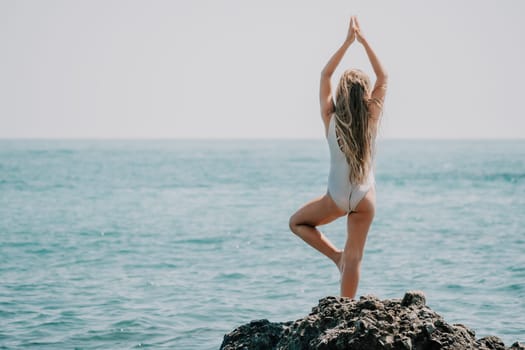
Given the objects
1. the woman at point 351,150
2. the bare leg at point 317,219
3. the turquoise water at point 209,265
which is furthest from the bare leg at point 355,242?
the turquoise water at point 209,265

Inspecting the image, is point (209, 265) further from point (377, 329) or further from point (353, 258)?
point (377, 329)

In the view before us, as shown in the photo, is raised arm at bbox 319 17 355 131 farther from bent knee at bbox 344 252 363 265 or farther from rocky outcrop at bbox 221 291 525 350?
rocky outcrop at bbox 221 291 525 350

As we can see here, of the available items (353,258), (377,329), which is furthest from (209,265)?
(377,329)

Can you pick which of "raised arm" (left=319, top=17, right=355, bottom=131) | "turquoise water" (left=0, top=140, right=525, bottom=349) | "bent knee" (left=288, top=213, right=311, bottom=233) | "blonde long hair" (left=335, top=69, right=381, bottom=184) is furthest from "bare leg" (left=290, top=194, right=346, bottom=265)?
"turquoise water" (left=0, top=140, right=525, bottom=349)

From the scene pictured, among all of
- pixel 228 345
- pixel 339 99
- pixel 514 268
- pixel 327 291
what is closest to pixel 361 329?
pixel 228 345

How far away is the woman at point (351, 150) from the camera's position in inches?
275

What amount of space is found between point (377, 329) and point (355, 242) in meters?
1.39

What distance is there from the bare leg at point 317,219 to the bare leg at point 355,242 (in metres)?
0.15

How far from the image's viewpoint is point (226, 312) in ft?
41.3

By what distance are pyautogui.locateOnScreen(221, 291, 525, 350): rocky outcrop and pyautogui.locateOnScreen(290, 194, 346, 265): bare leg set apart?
993 mm

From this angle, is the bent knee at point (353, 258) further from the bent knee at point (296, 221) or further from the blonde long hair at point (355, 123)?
the blonde long hair at point (355, 123)

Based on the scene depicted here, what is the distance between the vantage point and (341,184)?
7.06 m

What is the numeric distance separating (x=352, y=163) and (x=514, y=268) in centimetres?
1163

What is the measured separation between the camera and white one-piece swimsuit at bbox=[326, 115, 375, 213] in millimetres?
7023
